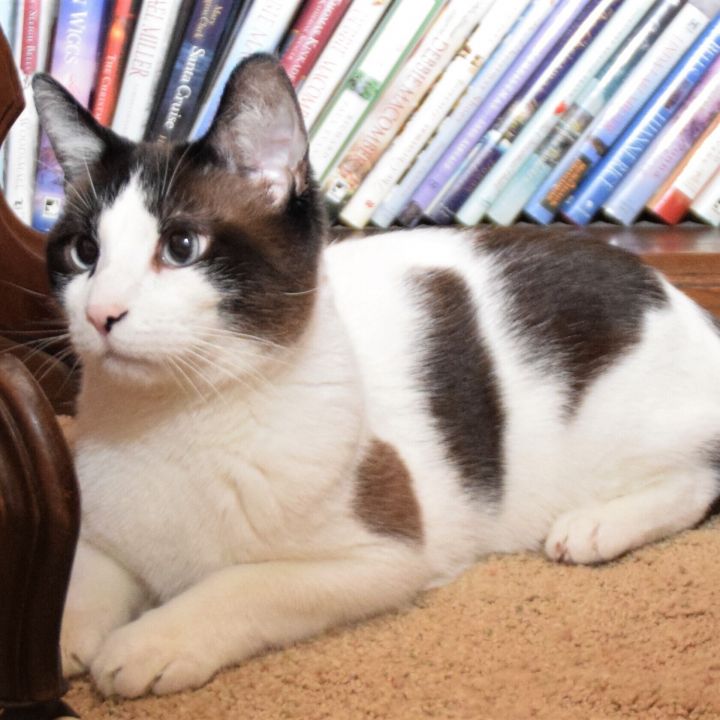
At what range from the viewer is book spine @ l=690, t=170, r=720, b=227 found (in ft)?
5.63

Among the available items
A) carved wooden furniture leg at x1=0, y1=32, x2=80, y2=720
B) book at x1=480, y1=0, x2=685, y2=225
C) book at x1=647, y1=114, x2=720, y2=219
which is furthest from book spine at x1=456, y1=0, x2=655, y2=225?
carved wooden furniture leg at x1=0, y1=32, x2=80, y2=720

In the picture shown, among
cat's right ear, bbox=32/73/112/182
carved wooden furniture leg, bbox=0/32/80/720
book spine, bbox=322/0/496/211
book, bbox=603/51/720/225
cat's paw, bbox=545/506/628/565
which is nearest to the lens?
carved wooden furniture leg, bbox=0/32/80/720

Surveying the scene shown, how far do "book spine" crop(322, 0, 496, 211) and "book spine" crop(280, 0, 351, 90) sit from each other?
0.13 metres

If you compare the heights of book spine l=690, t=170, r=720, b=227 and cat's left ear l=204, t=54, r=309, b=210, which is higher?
book spine l=690, t=170, r=720, b=227

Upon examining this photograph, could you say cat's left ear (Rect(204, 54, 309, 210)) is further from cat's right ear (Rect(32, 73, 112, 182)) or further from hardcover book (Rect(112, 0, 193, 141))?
hardcover book (Rect(112, 0, 193, 141))

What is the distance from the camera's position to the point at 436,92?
156 centimetres

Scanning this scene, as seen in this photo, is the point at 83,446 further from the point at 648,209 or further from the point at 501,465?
the point at 648,209

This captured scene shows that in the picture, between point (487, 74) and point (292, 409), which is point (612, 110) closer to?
point (487, 74)

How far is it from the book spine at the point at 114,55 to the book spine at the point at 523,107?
1.83 ft

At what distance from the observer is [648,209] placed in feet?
5.67

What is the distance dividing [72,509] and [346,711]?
368mm

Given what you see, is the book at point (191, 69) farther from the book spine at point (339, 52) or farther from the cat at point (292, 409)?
the cat at point (292, 409)

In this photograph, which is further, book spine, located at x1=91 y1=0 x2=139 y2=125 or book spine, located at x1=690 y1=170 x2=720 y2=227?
book spine, located at x1=690 y1=170 x2=720 y2=227

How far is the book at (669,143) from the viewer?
1633 mm
